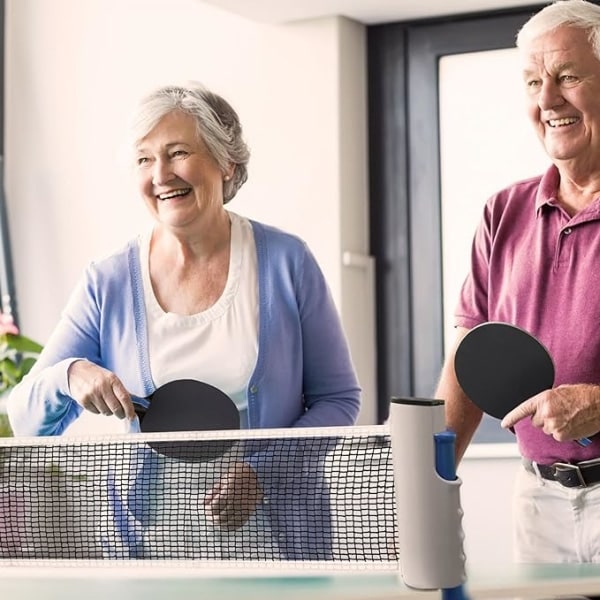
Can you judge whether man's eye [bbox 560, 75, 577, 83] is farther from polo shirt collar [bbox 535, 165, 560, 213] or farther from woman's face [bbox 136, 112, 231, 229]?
woman's face [bbox 136, 112, 231, 229]

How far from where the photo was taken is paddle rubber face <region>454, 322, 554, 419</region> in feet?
7.69

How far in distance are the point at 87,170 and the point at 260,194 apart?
844 millimetres

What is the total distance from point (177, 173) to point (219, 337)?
0.39m

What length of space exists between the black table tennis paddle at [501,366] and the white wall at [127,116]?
2.63m

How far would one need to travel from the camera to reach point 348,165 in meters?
5.14

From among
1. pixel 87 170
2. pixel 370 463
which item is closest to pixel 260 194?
pixel 87 170

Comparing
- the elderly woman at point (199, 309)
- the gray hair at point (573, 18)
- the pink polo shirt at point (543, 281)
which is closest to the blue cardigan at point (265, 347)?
the elderly woman at point (199, 309)

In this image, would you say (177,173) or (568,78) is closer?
(568,78)

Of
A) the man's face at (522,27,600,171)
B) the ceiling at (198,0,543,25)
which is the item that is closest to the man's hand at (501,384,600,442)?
the man's face at (522,27,600,171)

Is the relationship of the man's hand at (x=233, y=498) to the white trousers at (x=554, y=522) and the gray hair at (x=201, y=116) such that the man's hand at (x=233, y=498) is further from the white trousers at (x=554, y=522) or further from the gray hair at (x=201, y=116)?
the gray hair at (x=201, y=116)

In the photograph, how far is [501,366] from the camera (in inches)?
93.8

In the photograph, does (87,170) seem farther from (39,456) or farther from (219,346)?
(39,456)

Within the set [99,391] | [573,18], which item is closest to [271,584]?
[99,391]

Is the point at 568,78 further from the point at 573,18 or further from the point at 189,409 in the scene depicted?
the point at 189,409
